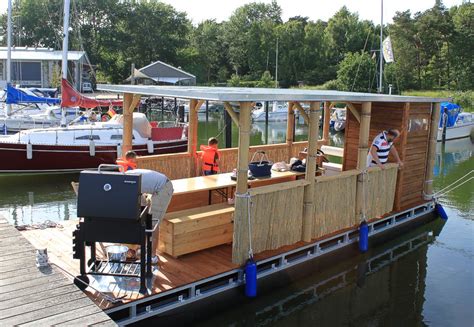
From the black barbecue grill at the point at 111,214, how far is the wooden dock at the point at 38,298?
0.61 meters

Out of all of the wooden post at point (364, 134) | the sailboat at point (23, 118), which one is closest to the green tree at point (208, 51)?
A: the sailboat at point (23, 118)

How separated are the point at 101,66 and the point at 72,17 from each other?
6758 mm

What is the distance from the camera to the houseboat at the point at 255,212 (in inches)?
Answer: 304

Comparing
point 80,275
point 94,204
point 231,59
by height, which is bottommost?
point 80,275

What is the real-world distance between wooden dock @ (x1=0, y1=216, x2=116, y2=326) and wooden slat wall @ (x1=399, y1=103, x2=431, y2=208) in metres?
8.62

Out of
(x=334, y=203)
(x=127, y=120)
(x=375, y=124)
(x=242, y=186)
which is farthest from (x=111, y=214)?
(x=375, y=124)

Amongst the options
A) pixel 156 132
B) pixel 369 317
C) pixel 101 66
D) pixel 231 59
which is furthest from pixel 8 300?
pixel 231 59

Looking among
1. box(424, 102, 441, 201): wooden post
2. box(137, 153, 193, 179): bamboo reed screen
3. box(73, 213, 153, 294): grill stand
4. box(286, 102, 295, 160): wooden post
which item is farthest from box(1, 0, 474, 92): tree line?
box(73, 213, 153, 294): grill stand

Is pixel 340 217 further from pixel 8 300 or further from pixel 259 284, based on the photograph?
pixel 8 300

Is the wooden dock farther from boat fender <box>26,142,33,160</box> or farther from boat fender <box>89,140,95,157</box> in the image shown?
boat fender <box>89,140,95,157</box>

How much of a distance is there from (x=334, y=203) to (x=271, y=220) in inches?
76.4

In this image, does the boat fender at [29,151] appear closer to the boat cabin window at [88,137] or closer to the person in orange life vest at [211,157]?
the boat cabin window at [88,137]

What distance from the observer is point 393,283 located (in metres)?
10.6

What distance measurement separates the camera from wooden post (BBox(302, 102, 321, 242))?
366 inches
